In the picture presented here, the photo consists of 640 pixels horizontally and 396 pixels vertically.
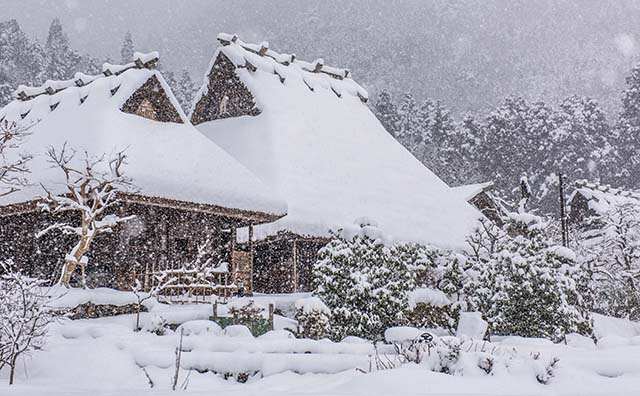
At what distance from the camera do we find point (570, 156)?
52.1 meters

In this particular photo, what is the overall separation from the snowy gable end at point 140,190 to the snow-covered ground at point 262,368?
3689 mm

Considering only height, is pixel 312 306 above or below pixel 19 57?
below

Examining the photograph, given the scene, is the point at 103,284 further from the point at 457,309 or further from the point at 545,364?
the point at 545,364

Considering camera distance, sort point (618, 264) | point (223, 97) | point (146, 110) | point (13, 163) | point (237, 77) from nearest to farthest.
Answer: point (13, 163) < point (146, 110) < point (237, 77) < point (223, 97) < point (618, 264)

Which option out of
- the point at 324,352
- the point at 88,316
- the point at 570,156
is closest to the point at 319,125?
the point at 88,316

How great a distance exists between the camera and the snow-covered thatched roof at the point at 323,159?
20.5 meters

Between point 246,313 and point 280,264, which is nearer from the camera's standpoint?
point 246,313

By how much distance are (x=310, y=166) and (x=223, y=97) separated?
564 cm

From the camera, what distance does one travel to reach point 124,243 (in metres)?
17.5

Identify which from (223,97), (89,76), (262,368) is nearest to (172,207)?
(89,76)

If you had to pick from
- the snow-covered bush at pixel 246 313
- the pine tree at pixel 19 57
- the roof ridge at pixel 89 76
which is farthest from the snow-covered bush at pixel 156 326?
the pine tree at pixel 19 57

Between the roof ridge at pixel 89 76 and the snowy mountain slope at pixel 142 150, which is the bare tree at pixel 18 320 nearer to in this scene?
the snowy mountain slope at pixel 142 150

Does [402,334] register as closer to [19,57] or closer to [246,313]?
[246,313]

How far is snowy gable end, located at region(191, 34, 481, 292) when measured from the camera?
66.8 feet
